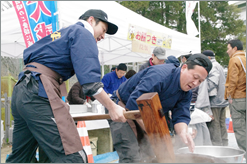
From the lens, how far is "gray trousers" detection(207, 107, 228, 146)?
15.4 feet

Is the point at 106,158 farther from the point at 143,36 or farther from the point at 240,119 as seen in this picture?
the point at 143,36

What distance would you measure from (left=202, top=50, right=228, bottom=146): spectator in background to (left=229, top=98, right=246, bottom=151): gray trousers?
0.60 m

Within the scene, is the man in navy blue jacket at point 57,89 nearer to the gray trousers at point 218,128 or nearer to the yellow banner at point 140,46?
the gray trousers at point 218,128

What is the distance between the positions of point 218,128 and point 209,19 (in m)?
18.0

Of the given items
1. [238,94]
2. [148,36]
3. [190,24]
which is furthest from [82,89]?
[190,24]

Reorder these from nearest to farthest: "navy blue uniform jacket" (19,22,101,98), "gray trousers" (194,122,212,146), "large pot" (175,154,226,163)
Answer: "navy blue uniform jacket" (19,22,101,98) → "large pot" (175,154,226,163) → "gray trousers" (194,122,212,146)

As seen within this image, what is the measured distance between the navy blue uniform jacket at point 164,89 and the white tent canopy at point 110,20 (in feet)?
8.65

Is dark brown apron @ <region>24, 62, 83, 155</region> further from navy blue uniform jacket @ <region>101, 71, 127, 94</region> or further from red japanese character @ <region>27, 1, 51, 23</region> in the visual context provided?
navy blue uniform jacket @ <region>101, 71, 127, 94</region>

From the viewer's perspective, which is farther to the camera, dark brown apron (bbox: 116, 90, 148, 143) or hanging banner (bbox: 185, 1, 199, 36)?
hanging banner (bbox: 185, 1, 199, 36)

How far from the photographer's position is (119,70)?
5.29 meters

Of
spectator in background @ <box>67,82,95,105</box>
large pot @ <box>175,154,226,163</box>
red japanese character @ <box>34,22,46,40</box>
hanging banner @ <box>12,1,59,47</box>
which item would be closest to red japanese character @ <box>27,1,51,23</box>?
hanging banner @ <box>12,1,59,47</box>

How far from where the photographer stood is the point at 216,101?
4812mm

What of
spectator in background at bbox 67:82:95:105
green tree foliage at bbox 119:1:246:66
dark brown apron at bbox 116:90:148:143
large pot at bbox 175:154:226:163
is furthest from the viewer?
green tree foliage at bbox 119:1:246:66

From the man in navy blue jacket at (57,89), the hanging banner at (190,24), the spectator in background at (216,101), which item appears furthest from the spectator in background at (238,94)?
the hanging banner at (190,24)
